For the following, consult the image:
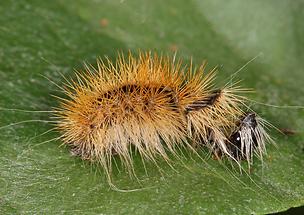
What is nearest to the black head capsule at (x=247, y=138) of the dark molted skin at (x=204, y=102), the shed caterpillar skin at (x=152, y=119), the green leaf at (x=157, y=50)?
the shed caterpillar skin at (x=152, y=119)

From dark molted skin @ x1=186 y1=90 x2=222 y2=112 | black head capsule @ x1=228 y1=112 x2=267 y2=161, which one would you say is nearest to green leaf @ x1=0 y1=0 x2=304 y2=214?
black head capsule @ x1=228 y1=112 x2=267 y2=161

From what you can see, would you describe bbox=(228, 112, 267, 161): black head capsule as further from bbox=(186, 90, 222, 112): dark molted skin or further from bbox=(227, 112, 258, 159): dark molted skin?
bbox=(186, 90, 222, 112): dark molted skin

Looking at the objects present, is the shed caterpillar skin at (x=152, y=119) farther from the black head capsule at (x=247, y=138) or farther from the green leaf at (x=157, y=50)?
the green leaf at (x=157, y=50)

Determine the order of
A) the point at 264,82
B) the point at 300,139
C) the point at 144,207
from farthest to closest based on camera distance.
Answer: the point at 264,82 < the point at 300,139 < the point at 144,207

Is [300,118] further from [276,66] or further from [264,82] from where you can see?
[276,66]

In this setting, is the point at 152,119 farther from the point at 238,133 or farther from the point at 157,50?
the point at 157,50

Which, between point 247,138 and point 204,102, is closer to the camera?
point 247,138

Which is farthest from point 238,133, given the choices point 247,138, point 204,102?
point 204,102

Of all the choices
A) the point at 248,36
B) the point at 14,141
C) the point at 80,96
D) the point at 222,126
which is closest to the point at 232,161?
the point at 222,126
